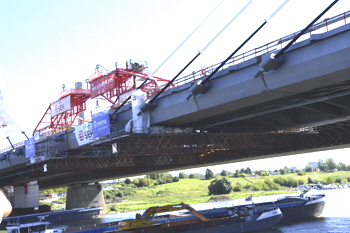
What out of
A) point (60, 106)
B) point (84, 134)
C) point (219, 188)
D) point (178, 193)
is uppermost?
point (60, 106)

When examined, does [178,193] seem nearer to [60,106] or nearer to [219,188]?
[219,188]

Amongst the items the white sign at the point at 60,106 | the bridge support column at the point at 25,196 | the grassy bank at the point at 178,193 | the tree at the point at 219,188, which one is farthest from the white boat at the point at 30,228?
the tree at the point at 219,188

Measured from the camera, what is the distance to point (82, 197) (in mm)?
116375

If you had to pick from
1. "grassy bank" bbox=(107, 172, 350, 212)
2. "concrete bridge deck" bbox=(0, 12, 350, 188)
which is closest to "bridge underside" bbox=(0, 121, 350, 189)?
"concrete bridge deck" bbox=(0, 12, 350, 188)

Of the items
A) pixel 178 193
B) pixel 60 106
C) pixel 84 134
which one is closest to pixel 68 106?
pixel 60 106

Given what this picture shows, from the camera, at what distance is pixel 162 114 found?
40.8m

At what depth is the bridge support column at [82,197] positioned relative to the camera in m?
116

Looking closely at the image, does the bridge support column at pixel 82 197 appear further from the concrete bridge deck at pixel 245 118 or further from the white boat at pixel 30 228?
the white boat at pixel 30 228

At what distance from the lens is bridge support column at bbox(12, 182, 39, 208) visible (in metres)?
98.6

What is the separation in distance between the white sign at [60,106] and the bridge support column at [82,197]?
33050 millimetres

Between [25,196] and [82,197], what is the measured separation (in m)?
20.2

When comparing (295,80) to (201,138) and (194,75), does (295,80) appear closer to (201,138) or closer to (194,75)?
(194,75)

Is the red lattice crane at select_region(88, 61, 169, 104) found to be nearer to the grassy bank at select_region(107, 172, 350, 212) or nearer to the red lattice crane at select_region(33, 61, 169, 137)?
the red lattice crane at select_region(33, 61, 169, 137)

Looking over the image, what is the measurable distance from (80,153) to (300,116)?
119ft
